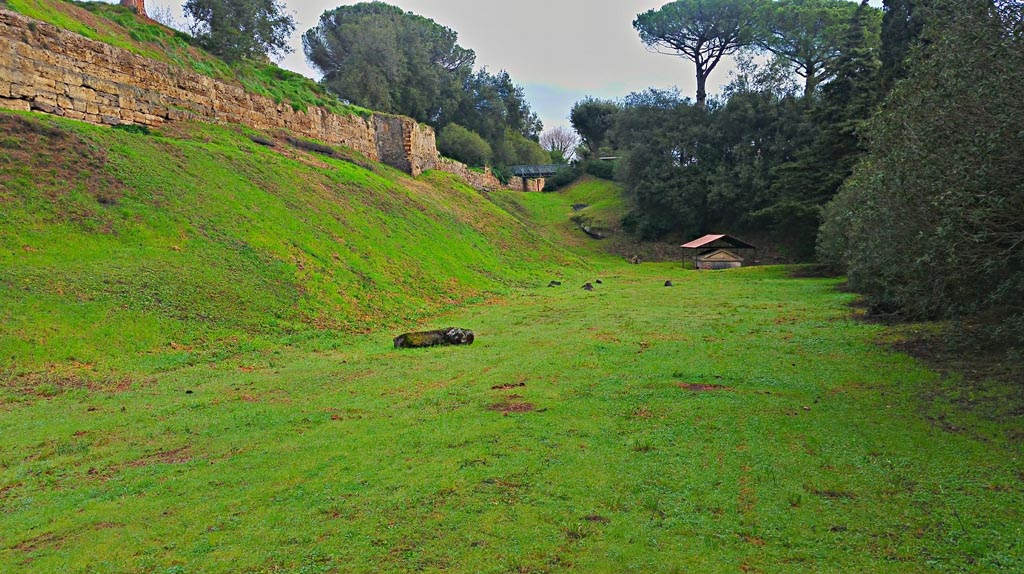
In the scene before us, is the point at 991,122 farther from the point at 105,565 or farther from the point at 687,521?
the point at 105,565

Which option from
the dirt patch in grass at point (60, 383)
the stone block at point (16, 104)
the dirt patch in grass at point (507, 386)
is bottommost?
the dirt patch in grass at point (60, 383)

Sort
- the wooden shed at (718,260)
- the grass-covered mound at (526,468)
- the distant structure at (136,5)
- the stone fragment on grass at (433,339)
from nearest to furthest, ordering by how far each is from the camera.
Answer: the grass-covered mound at (526,468) < the stone fragment on grass at (433,339) < the distant structure at (136,5) < the wooden shed at (718,260)

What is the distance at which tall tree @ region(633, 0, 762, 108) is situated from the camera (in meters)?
51.2

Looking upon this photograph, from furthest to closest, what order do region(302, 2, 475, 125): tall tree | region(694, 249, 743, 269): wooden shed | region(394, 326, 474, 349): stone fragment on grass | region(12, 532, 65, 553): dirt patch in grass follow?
1. region(302, 2, 475, 125): tall tree
2. region(694, 249, 743, 269): wooden shed
3. region(394, 326, 474, 349): stone fragment on grass
4. region(12, 532, 65, 553): dirt patch in grass

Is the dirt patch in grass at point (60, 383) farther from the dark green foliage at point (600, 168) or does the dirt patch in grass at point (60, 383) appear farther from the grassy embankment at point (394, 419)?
the dark green foliage at point (600, 168)

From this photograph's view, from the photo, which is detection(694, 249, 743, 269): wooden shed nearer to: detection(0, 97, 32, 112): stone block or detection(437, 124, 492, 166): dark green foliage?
detection(437, 124, 492, 166): dark green foliage

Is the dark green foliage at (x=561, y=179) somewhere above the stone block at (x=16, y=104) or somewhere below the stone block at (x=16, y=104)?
above

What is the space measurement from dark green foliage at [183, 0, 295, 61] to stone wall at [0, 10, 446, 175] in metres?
3.01

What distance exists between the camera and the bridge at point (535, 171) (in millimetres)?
71125

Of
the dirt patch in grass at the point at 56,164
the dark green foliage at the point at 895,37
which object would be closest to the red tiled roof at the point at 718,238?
the dark green foliage at the point at 895,37

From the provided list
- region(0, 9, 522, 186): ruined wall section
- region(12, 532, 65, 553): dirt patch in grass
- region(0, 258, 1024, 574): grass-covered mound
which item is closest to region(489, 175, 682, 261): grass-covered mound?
region(0, 9, 522, 186): ruined wall section

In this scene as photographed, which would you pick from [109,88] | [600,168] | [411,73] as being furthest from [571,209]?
[109,88]

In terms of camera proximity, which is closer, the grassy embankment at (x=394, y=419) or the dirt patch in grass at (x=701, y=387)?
the grassy embankment at (x=394, y=419)

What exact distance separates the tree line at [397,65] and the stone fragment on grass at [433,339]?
2226 centimetres
